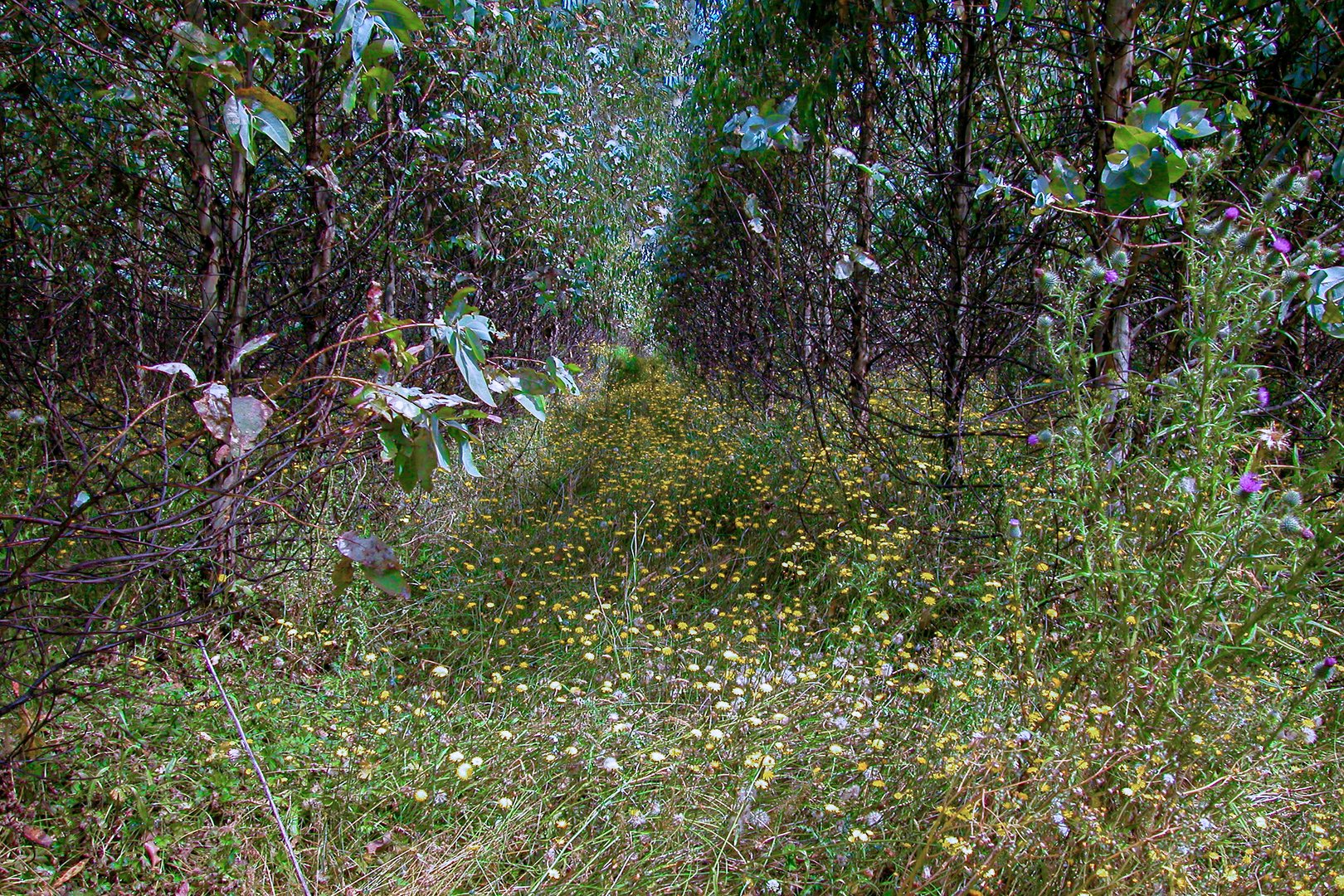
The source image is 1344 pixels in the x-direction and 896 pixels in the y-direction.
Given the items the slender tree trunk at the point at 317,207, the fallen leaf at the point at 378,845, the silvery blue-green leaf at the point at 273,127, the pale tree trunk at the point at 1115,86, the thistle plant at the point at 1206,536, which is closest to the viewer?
the silvery blue-green leaf at the point at 273,127

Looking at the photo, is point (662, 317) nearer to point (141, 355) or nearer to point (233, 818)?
point (141, 355)

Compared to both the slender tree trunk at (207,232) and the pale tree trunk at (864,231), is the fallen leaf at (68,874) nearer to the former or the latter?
the slender tree trunk at (207,232)

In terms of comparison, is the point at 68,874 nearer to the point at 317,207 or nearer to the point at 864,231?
the point at 317,207

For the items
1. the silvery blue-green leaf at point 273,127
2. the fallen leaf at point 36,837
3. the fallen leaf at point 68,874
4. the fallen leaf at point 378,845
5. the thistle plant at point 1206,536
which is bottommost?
the fallen leaf at point 378,845

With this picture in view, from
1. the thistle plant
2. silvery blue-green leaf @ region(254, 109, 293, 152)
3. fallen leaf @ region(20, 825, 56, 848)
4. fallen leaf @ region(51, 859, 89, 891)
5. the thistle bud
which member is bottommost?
fallen leaf @ region(51, 859, 89, 891)

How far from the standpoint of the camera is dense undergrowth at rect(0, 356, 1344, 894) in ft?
5.30

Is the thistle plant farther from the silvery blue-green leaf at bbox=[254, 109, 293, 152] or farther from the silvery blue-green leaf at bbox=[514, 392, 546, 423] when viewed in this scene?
the silvery blue-green leaf at bbox=[254, 109, 293, 152]

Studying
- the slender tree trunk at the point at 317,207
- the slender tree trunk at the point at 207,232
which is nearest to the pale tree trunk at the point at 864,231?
the slender tree trunk at the point at 317,207

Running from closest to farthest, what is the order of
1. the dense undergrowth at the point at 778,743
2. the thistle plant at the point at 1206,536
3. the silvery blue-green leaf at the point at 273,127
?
the silvery blue-green leaf at the point at 273,127
the thistle plant at the point at 1206,536
the dense undergrowth at the point at 778,743

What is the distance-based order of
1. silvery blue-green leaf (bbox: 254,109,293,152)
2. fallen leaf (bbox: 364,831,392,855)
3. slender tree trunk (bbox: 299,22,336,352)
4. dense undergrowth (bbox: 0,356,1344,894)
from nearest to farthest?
silvery blue-green leaf (bbox: 254,109,293,152) < dense undergrowth (bbox: 0,356,1344,894) < fallen leaf (bbox: 364,831,392,855) < slender tree trunk (bbox: 299,22,336,352)

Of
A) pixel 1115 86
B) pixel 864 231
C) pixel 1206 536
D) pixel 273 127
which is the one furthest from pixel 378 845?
pixel 864 231

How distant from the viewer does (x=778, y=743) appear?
2088 millimetres

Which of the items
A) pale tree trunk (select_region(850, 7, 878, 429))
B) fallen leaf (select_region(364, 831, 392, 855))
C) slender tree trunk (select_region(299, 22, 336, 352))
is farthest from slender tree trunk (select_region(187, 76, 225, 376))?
pale tree trunk (select_region(850, 7, 878, 429))

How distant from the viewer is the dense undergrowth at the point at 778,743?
5.30ft
